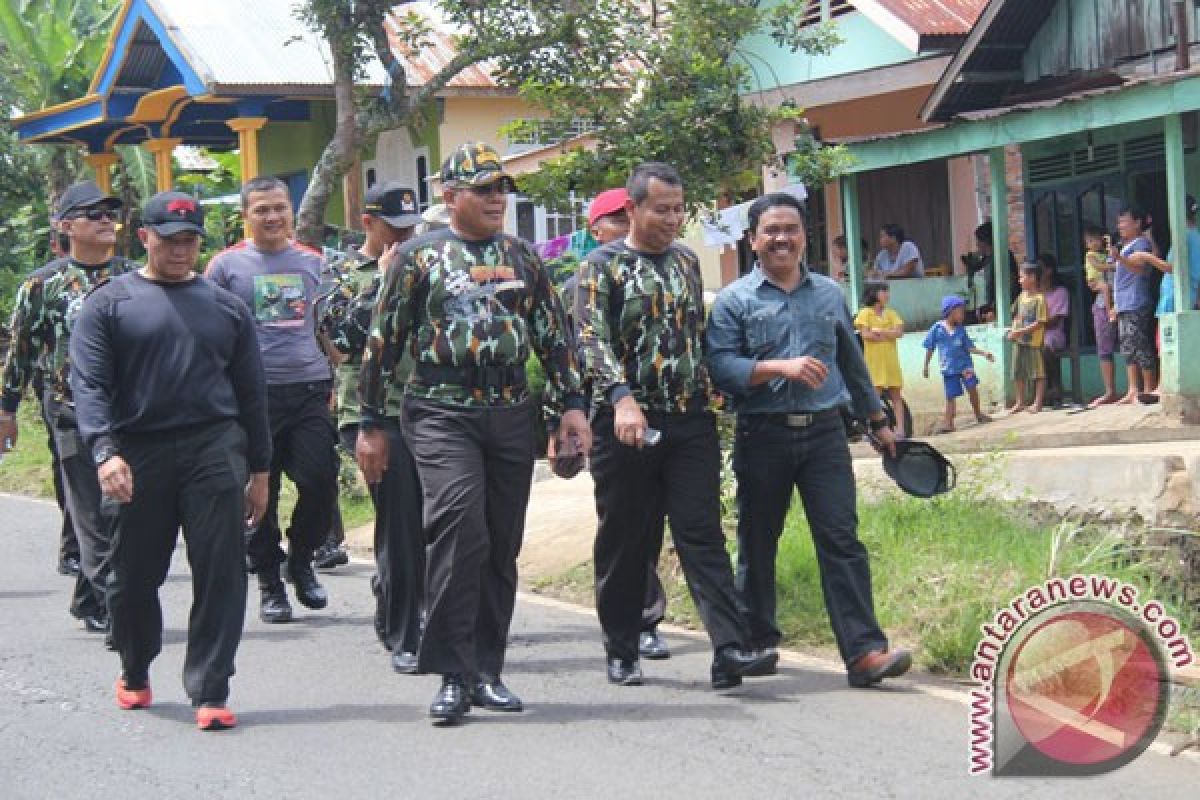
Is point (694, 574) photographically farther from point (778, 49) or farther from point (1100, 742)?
point (778, 49)

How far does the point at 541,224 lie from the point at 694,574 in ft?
55.3

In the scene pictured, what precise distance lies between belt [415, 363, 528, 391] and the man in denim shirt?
87cm

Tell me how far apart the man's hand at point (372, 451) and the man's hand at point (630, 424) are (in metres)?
0.91

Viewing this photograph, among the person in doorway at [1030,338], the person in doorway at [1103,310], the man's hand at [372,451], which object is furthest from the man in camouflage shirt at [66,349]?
the person in doorway at [1030,338]

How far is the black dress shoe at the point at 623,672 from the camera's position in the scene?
744 centimetres

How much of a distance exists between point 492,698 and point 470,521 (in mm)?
686

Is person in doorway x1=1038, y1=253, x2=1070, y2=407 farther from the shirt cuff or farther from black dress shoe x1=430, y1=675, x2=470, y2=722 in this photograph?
black dress shoe x1=430, y1=675, x2=470, y2=722

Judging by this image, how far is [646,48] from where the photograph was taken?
1180cm

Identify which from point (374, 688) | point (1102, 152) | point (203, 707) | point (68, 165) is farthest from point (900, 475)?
point (68, 165)

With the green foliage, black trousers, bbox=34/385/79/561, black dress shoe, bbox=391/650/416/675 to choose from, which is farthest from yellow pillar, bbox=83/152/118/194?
black dress shoe, bbox=391/650/416/675

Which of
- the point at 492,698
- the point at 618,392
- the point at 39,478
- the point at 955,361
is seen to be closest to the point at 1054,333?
the point at 955,361

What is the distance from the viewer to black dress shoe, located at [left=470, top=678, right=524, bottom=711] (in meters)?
6.97

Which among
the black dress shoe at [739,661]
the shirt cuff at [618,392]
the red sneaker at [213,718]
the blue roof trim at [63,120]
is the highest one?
the blue roof trim at [63,120]

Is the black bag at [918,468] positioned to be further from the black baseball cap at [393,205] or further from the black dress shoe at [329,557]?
the black dress shoe at [329,557]
